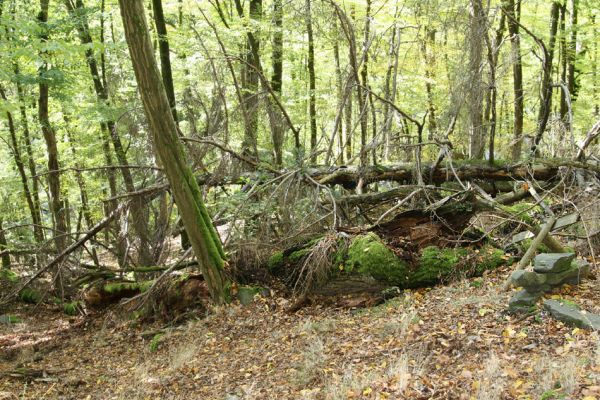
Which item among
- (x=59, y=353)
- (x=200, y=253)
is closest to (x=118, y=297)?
(x=59, y=353)

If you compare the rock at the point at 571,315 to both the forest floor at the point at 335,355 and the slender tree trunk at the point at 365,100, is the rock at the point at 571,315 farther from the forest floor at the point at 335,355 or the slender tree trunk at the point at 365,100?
the slender tree trunk at the point at 365,100

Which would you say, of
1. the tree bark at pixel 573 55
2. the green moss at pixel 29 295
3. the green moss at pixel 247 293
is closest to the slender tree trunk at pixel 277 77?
→ the green moss at pixel 247 293

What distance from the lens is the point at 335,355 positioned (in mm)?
5234

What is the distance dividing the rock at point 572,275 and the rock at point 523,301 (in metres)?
0.27

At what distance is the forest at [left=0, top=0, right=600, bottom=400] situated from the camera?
4781 millimetres

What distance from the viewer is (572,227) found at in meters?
6.57

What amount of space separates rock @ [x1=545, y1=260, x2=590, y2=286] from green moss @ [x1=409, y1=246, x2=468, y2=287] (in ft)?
5.36

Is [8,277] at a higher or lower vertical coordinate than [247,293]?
lower

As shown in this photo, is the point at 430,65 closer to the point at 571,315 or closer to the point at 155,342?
the point at 571,315

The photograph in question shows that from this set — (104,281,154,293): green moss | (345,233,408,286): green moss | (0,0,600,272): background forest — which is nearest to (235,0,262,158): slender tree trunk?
(0,0,600,272): background forest

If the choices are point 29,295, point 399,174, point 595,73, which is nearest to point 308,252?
point 399,174

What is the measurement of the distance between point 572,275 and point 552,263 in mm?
421

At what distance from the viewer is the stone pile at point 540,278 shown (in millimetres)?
5020

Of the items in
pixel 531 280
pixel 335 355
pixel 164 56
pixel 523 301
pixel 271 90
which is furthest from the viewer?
pixel 164 56
